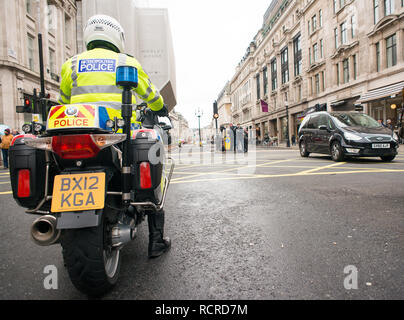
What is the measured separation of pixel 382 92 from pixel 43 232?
2268cm

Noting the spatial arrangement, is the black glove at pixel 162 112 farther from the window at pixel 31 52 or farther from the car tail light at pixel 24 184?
the window at pixel 31 52

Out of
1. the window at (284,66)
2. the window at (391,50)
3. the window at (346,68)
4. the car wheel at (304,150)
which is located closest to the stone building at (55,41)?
the car wheel at (304,150)

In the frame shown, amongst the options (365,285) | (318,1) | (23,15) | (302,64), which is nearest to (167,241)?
(365,285)

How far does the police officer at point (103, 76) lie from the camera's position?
204 cm

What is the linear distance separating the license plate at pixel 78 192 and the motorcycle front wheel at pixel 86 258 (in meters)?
0.15

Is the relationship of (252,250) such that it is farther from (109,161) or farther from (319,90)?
(319,90)

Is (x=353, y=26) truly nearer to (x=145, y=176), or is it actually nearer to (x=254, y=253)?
(x=254, y=253)

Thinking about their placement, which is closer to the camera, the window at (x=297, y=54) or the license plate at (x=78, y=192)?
the license plate at (x=78, y=192)

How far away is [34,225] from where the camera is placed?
154cm

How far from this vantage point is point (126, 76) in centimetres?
169

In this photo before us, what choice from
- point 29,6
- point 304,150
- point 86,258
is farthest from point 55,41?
point 86,258

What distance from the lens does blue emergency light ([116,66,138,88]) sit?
169 cm
